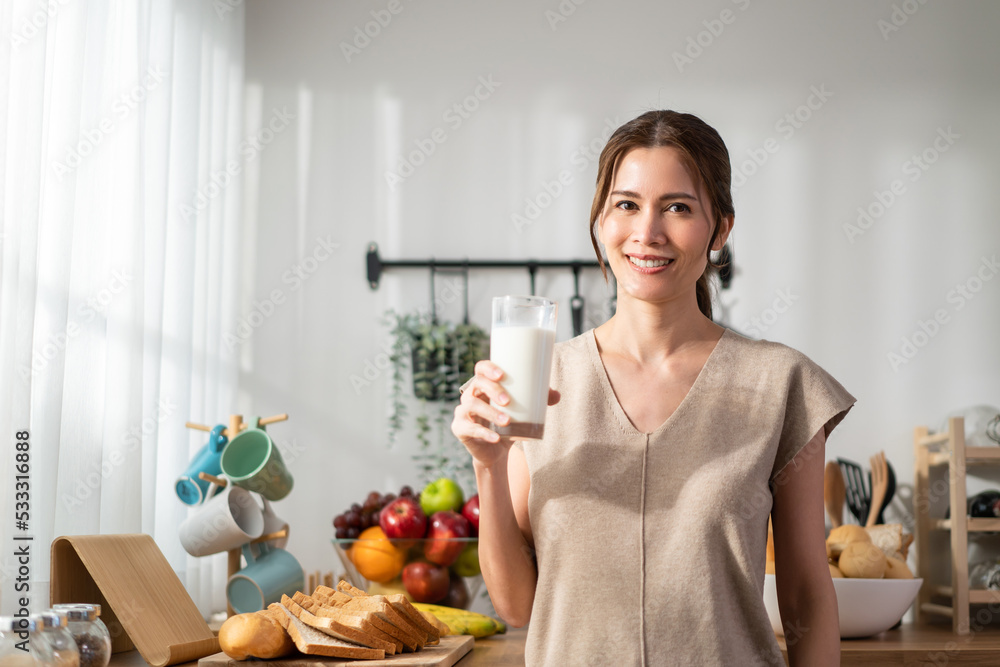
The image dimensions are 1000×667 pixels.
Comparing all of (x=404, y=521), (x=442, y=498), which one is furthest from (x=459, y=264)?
(x=404, y=521)

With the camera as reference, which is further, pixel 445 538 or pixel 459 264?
pixel 459 264

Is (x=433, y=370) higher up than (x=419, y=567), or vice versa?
(x=433, y=370)

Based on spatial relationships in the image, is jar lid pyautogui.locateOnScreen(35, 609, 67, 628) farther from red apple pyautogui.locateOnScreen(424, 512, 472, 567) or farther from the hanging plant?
the hanging plant

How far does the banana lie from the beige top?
68 cm

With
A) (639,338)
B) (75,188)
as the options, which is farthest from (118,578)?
(639,338)

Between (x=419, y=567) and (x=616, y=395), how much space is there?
906mm

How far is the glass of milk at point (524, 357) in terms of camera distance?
0.85 metres

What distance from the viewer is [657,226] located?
944 mm

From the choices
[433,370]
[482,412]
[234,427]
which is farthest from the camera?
[433,370]

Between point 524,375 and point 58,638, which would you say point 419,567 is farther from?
point 524,375

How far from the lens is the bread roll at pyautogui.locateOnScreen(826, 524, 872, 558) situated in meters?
1.78

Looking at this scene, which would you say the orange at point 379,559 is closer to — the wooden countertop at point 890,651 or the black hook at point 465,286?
the wooden countertop at point 890,651

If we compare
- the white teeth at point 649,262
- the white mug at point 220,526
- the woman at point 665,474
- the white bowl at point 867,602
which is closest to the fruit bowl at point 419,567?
the white mug at point 220,526

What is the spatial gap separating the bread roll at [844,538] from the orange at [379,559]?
91 cm
